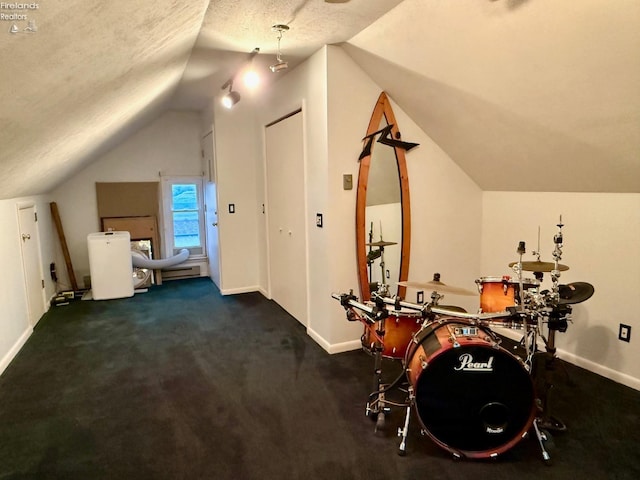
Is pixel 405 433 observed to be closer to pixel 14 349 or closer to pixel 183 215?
pixel 14 349

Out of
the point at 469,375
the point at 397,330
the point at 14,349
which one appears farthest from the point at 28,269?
the point at 469,375

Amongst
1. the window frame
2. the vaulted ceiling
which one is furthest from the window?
the vaulted ceiling

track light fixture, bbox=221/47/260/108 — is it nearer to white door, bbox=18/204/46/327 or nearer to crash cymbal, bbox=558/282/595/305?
white door, bbox=18/204/46/327

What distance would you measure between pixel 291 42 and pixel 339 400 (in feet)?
8.07

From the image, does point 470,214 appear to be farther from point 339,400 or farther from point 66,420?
point 66,420

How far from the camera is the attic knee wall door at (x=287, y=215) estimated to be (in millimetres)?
3809

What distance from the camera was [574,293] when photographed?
232cm

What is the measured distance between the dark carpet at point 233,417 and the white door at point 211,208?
1676 mm

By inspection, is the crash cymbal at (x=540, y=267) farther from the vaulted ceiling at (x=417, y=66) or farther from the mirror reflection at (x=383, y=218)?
the mirror reflection at (x=383, y=218)

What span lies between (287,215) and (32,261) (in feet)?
8.58

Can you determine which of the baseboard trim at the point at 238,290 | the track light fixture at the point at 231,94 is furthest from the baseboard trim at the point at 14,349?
the track light fixture at the point at 231,94

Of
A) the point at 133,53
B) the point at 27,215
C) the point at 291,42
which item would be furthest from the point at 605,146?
the point at 27,215

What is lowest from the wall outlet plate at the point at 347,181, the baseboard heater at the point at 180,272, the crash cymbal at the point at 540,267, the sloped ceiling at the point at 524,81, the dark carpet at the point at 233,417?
the dark carpet at the point at 233,417

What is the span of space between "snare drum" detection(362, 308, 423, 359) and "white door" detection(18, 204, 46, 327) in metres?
3.46
